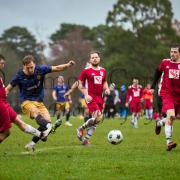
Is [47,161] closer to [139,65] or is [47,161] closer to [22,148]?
[22,148]

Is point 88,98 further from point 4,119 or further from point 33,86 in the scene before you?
point 4,119

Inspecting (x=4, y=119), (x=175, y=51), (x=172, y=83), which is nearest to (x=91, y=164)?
(x=4, y=119)

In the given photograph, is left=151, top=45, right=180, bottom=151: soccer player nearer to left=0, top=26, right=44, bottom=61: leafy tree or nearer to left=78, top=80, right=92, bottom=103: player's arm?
left=78, top=80, right=92, bottom=103: player's arm

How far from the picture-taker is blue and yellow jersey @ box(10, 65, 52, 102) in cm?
1207

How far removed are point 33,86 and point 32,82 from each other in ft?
0.35

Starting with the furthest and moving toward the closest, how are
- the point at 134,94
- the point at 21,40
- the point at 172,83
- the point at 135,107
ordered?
the point at 21,40, the point at 134,94, the point at 135,107, the point at 172,83

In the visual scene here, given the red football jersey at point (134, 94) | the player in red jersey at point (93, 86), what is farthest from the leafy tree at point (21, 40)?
the player in red jersey at point (93, 86)

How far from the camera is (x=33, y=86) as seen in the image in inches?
479

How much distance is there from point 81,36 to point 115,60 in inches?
1143

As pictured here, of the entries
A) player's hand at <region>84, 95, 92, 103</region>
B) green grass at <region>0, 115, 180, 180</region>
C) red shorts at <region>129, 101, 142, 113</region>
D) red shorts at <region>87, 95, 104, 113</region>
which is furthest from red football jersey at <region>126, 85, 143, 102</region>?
green grass at <region>0, 115, 180, 180</region>

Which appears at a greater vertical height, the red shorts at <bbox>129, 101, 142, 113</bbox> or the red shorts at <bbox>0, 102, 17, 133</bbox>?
the red shorts at <bbox>0, 102, 17, 133</bbox>

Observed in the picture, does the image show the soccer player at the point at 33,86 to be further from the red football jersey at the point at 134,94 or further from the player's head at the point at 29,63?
the red football jersey at the point at 134,94

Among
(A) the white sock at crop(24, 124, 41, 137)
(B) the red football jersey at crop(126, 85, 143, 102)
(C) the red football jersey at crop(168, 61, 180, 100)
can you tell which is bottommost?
(B) the red football jersey at crop(126, 85, 143, 102)

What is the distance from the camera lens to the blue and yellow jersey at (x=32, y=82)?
12.1 meters
